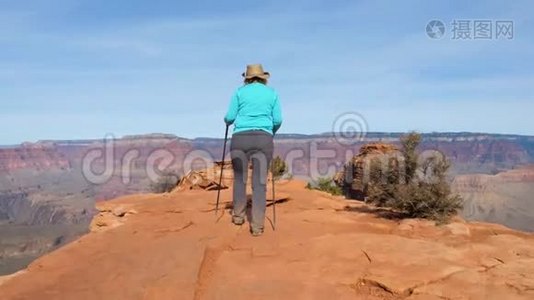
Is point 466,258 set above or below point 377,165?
below

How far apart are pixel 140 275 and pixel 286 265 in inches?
63.4

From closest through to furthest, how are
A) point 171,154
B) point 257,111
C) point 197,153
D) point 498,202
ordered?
point 257,111 → point 197,153 → point 171,154 → point 498,202

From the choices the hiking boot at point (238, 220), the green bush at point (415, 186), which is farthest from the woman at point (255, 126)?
the green bush at point (415, 186)

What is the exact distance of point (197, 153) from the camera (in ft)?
55.2

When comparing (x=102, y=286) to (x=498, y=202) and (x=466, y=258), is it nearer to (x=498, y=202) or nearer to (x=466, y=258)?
(x=466, y=258)

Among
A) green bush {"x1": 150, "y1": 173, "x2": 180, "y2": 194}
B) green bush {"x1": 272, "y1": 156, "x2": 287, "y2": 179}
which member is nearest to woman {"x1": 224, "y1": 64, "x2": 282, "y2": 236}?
green bush {"x1": 272, "y1": 156, "x2": 287, "y2": 179}

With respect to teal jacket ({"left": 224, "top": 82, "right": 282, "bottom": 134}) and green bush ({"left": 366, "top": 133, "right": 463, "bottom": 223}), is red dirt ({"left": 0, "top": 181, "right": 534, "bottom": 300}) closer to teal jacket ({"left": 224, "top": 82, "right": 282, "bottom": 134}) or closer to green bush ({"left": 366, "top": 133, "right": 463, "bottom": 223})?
green bush ({"left": 366, "top": 133, "right": 463, "bottom": 223})

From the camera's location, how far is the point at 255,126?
314 inches

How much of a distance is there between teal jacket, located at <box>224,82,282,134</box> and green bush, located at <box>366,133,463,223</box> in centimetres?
250

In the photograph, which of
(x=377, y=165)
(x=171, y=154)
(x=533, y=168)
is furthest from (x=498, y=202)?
(x=377, y=165)

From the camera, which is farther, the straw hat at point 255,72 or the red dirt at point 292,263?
the straw hat at point 255,72

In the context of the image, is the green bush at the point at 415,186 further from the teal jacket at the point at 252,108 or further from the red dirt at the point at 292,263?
the teal jacket at the point at 252,108

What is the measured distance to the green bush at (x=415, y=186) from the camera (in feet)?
28.2

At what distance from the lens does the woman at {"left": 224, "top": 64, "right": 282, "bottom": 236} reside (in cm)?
795
